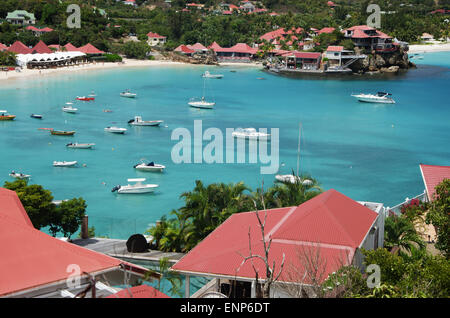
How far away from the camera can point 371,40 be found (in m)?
90.9

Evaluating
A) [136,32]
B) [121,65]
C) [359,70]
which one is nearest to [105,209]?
[121,65]

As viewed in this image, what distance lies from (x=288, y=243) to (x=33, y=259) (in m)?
5.39

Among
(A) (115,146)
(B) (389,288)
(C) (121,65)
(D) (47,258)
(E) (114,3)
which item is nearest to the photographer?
(B) (389,288)

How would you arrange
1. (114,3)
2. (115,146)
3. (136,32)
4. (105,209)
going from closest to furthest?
(105,209) < (115,146) < (136,32) < (114,3)

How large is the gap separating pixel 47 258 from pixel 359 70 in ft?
273

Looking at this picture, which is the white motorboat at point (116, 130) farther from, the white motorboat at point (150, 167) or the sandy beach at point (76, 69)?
the sandy beach at point (76, 69)

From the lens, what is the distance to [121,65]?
3391 inches

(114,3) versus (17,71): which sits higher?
(114,3)

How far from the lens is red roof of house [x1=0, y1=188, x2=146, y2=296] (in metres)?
10.0

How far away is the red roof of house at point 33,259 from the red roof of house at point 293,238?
198cm

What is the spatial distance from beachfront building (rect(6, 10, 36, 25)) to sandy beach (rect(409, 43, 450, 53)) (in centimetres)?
7048

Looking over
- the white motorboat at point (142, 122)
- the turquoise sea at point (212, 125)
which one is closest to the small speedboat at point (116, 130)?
the turquoise sea at point (212, 125)

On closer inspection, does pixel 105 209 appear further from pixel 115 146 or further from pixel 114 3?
pixel 114 3

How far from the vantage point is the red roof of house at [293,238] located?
472 inches
